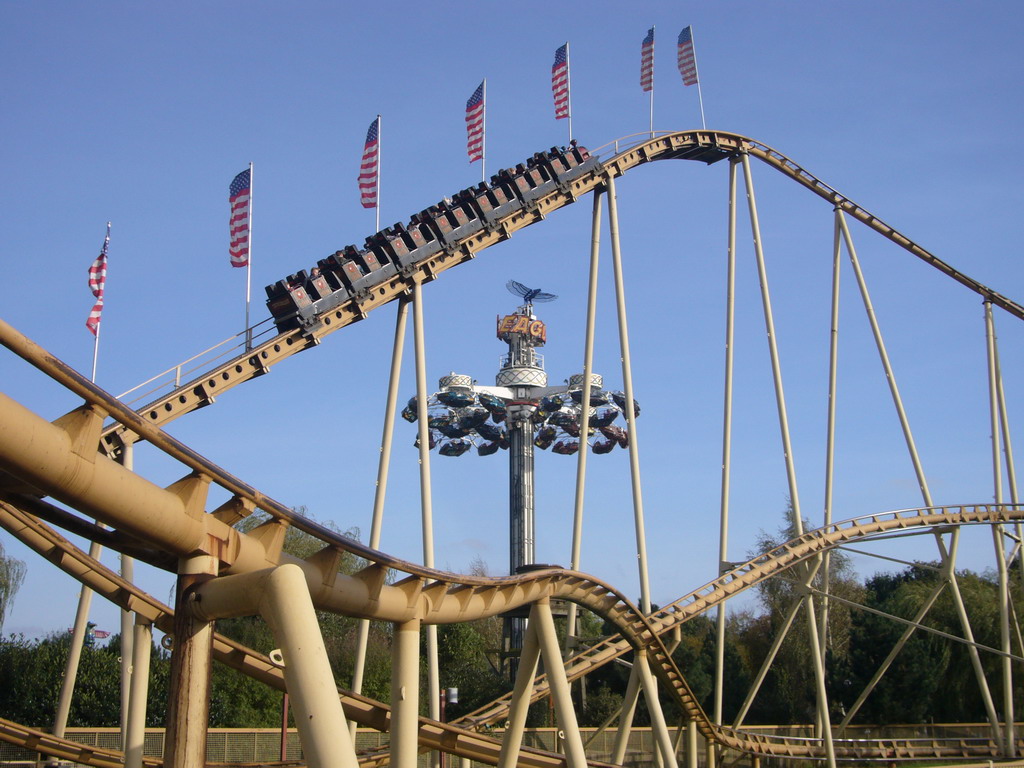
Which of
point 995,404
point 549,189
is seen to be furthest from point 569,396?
point 549,189

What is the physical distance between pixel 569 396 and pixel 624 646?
4170 cm

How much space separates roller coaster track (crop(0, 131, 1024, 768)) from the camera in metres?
9.34

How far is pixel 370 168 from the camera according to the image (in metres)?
23.8

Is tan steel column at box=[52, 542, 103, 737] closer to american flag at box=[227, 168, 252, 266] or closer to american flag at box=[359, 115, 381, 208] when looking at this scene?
american flag at box=[227, 168, 252, 266]

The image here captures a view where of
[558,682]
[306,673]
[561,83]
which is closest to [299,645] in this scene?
[306,673]

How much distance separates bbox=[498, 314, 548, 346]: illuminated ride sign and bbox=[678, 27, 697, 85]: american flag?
126 feet

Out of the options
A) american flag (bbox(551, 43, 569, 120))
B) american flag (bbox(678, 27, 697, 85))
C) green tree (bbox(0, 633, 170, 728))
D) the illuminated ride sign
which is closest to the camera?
american flag (bbox(551, 43, 569, 120))

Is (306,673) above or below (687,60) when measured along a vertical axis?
below

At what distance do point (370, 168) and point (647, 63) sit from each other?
8537 millimetres

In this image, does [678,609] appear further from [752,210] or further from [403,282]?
[752,210]

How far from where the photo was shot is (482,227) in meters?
23.5

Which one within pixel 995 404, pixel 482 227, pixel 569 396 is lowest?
pixel 995 404

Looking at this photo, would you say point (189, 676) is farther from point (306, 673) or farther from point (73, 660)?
point (73, 660)

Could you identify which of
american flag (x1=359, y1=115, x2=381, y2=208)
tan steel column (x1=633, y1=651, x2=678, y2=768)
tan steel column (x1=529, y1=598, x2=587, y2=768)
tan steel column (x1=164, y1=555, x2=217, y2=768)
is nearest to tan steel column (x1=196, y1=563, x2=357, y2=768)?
tan steel column (x1=164, y1=555, x2=217, y2=768)
